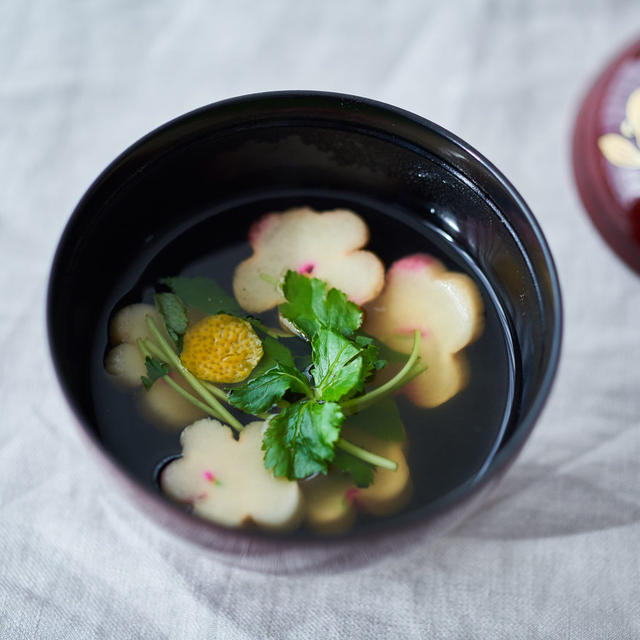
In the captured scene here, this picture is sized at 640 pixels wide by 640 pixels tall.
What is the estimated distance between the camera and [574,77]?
1127 mm

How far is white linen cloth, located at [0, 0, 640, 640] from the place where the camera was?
823 millimetres

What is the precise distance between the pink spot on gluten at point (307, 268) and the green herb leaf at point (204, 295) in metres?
0.08

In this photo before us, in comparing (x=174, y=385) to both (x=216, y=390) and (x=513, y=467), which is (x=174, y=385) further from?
(x=513, y=467)

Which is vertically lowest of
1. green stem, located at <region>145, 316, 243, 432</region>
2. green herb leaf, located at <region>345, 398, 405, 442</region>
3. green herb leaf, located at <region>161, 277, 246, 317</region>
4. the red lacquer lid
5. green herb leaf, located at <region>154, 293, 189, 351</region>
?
green stem, located at <region>145, 316, 243, 432</region>

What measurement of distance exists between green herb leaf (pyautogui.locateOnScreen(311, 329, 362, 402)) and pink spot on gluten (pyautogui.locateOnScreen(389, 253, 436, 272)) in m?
0.13

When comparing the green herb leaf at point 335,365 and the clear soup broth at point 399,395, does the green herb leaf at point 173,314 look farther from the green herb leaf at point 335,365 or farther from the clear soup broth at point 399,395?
the green herb leaf at point 335,365

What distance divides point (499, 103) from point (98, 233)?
1.93 feet

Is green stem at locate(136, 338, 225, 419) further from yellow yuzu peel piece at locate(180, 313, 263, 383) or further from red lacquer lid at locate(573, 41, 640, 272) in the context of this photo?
red lacquer lid at locate(573, 41, 640, 272)

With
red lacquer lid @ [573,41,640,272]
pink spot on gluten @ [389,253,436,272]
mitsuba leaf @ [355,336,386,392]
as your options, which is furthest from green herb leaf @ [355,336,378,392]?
red lacquer lid @ [573,41,640,272]

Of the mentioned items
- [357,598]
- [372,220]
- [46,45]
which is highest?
[372,220]

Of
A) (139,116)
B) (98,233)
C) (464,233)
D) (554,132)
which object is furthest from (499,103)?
(98,233)

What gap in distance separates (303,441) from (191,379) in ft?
0.40

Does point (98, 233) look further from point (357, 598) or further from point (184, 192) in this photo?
point (357, 598)

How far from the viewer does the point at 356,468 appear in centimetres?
71
